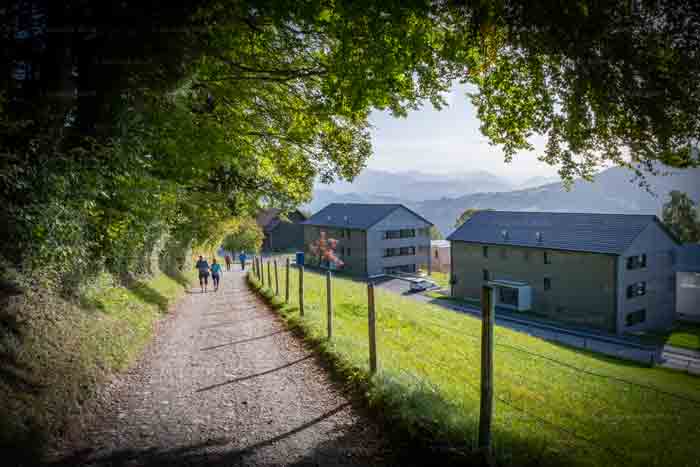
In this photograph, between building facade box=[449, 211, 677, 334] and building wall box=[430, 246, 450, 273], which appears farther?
building wall box=[430, 246, 450, 273]

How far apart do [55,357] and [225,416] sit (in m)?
2.56

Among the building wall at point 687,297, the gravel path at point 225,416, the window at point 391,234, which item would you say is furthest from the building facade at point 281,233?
the gravel path at point 225,416

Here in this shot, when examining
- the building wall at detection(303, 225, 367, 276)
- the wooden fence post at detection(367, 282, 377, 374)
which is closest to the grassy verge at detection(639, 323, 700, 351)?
the building wall at detection(303, 225, 367, 276)

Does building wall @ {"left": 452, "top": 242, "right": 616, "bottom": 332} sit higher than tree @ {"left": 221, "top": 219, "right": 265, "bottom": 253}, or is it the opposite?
tree @ {"left": 221, "top": 219, "right": 265, "bottom": 253}

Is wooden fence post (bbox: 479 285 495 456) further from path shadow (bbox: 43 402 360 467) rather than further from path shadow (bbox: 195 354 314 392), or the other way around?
path shadow (bbox: 195 354 314 392)

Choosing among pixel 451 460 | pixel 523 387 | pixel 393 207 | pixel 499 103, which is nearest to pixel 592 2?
pixel 499 103

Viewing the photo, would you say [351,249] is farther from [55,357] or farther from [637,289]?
[55,357]

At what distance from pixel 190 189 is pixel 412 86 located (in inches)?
352

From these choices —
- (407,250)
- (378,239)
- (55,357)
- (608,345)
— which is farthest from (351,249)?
(55,357)

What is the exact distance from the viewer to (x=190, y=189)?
13.9m

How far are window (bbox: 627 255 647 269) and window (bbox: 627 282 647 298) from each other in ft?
4.70

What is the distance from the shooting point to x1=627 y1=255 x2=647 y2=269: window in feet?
99.0

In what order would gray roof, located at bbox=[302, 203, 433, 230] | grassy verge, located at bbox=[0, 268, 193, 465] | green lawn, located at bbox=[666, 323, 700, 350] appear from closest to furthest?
grassy verge, located at bbox=[0, 268, 193, 465] < green lawn, located at bbox=[666, 323, 700, 350] < gray roof, located at bbox=[302, 203, 433, 230]

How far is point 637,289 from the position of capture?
31062 mm
